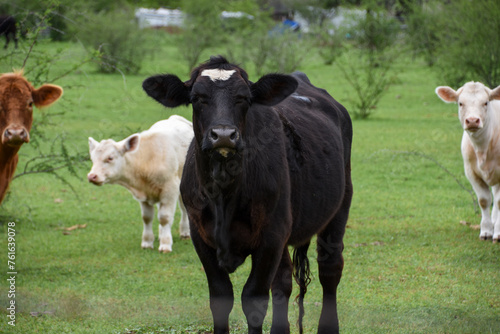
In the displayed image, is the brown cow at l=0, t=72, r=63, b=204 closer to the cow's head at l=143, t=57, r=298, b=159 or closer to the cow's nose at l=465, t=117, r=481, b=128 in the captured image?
the cow's head at l=143, t=57, r=298, b=159

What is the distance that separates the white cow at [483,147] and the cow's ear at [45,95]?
4.92 metres

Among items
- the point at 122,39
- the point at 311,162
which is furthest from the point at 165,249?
the point at 122,39

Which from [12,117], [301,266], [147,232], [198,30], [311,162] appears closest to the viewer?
[311,162]

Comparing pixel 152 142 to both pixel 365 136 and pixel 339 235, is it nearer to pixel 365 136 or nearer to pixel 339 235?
pixel 339 235

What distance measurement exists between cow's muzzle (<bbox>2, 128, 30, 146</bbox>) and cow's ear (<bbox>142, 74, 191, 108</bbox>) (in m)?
2.54

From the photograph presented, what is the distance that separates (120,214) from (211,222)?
668 cm

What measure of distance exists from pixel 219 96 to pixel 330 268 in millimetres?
2059

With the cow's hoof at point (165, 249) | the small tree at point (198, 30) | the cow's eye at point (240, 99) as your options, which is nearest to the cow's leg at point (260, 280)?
the cow's eye at point (240, 99)

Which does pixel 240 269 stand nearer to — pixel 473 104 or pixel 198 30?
pixel 473 104

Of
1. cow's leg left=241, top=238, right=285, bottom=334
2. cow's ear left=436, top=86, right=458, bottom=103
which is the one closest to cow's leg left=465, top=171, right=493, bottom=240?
cow's ear left=436, top=86, right=458, bottom=103

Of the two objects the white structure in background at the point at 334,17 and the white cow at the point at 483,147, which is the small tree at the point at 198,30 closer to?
the white structure in background at the point at 334,17

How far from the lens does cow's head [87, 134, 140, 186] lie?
8305 mm

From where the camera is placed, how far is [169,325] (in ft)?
18.5

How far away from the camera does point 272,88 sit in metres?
4.22
